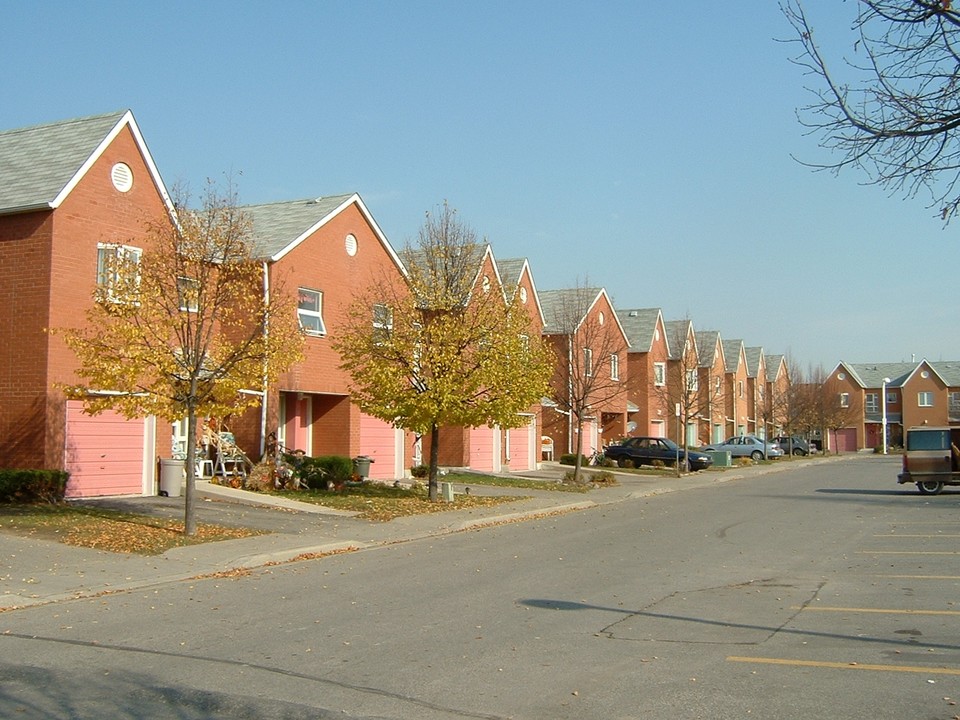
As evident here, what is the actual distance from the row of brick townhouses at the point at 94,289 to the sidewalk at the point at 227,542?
1.68 metres

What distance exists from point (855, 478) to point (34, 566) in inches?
1321

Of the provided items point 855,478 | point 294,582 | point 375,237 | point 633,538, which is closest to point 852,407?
point 855,478

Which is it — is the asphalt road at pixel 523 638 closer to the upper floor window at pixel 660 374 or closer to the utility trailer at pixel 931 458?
the utility trailer at pixel 931 458

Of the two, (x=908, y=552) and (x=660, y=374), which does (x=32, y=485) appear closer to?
(x=908, y=552)

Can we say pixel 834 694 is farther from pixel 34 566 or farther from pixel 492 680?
pixel 34 566

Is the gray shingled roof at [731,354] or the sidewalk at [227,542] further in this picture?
the gray shingled roof at [731,354]

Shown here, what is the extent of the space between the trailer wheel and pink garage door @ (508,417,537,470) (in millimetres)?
15270

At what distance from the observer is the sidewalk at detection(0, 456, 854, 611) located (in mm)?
13250

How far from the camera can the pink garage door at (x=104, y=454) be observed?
21.7 meters

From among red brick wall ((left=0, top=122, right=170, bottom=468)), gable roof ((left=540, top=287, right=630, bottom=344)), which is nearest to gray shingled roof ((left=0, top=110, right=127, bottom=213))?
red brick wall ((left=0, top=122, right=170, bottom=468))

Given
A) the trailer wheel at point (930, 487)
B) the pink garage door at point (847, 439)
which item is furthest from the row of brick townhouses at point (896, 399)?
the trailer wheel at point (930, 487)

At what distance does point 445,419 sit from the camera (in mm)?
23625

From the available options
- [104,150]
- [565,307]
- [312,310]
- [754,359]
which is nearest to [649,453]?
[565,307]

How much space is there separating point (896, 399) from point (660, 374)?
4571cm
